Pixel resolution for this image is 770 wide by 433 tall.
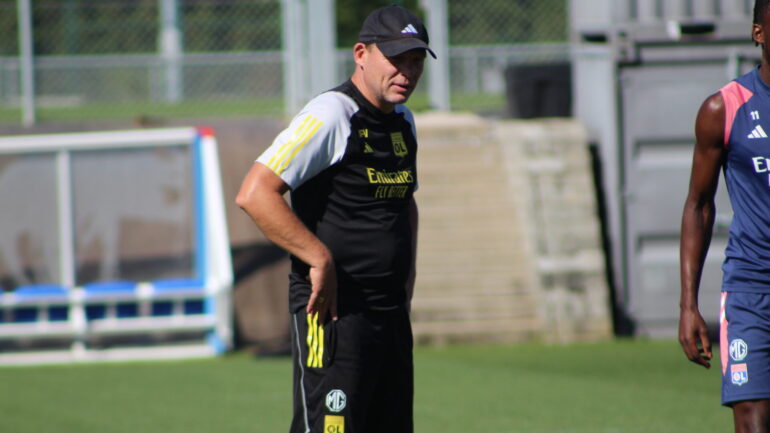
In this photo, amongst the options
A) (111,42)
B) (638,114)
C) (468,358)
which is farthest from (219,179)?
(111,42)

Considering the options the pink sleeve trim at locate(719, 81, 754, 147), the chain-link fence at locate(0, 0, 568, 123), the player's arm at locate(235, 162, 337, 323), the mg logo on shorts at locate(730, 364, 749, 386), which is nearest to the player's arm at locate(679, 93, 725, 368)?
the pink sleeve trim at locate(719, 81, 754, 147)

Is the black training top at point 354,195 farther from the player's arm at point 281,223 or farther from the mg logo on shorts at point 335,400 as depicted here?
the mg logo on shorts at point 335,400

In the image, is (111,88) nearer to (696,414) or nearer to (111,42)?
(111,42)

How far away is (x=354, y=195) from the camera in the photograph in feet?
14.6

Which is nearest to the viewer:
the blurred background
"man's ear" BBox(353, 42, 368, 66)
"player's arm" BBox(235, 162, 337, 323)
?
"player's arm" BBox(235, 162, 337, 323)

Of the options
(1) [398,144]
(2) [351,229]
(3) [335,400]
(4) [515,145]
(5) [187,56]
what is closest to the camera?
(3) [335,400]

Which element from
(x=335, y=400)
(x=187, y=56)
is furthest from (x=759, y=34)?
(x=187, y=56)

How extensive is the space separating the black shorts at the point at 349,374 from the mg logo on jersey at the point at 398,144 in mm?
582

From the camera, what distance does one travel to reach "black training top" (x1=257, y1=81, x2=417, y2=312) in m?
4.36

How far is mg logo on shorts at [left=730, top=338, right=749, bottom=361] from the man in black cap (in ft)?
3.86

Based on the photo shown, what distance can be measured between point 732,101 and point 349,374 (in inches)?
67.7

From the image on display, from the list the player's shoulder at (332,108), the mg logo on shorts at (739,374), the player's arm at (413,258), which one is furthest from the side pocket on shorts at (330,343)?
the mg logo on shorts at (739,374)

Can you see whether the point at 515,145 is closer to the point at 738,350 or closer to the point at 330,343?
the point at 738,350

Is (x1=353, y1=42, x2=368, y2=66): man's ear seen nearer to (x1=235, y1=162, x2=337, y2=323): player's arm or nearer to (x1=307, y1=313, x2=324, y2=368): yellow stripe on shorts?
(x1=235, y1=162, x2=337, y2=323): player's arm
